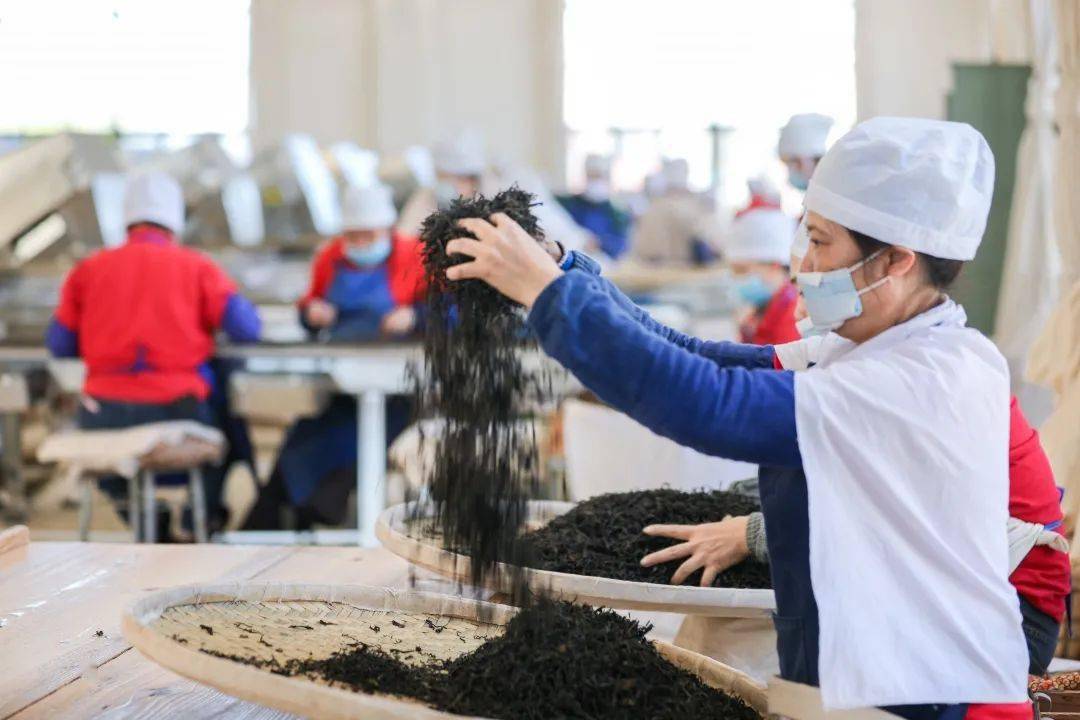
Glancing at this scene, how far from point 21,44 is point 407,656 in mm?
1582

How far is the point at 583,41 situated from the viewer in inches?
488

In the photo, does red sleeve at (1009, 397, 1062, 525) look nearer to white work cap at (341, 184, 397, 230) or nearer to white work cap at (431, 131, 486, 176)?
white work cap at (341, 184, 397, 230)

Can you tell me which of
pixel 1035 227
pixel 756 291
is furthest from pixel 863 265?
pixel 1035 227

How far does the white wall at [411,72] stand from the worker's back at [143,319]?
703 centimetres

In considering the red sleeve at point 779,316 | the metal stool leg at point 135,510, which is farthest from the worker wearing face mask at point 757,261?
the metal stool leg at point 135,510

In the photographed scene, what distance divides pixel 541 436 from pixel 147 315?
3.10m

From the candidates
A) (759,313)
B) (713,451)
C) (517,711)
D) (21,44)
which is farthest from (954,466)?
(759,313)

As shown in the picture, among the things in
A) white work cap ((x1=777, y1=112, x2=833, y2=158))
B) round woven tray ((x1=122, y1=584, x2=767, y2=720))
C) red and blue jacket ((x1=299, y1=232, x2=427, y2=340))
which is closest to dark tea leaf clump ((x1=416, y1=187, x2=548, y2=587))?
round woven tray ((x1=122, y1=584, x2=767, y2=720))

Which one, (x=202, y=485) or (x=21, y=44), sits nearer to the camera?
(x=21, y=44)

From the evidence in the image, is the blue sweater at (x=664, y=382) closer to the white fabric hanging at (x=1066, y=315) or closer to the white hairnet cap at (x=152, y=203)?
the white fabric hanging at (x=1066, y=315)

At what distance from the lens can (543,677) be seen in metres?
1.23

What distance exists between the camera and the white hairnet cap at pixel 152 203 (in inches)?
187

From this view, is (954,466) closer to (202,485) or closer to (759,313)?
(759,313)

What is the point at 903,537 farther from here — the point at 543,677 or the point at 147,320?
the point at 147,320
